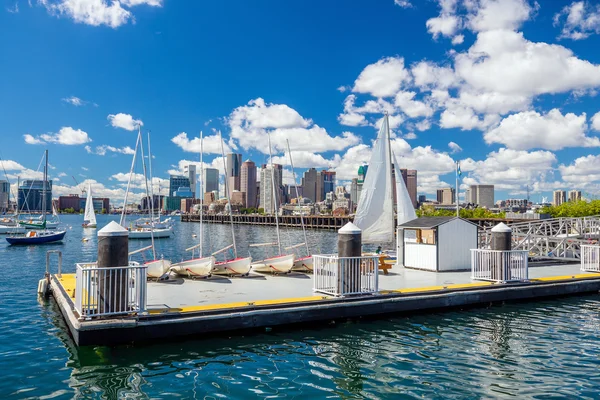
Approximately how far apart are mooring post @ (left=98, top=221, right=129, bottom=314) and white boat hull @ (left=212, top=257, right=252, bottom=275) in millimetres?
7003

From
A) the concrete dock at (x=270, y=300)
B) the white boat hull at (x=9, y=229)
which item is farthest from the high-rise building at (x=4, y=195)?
the concrete dock at (x=270, y=300)

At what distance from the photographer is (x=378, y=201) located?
21891 mm

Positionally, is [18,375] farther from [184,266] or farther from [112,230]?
[184,266]

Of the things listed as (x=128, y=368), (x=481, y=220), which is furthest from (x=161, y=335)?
(x=481, y=220)

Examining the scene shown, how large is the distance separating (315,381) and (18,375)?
5.98 meters

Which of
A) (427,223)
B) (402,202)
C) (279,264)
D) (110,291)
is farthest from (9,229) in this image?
(110,291)

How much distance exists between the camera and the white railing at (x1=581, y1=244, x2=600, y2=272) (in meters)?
20.2

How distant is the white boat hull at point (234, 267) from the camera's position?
1761 centimetres

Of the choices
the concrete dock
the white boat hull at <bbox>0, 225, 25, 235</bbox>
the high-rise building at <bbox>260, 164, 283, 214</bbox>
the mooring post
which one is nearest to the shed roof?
the concrete dock

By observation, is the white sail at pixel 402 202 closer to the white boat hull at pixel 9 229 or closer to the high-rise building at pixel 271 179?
the high-rise building at pixel 271 179

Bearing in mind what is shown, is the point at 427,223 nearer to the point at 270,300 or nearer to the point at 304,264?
the point at 304,264

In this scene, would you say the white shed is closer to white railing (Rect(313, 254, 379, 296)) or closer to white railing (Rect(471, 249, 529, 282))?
white railing (Rect(471, 249, 529, 282))

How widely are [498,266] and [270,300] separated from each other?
8.83 meters

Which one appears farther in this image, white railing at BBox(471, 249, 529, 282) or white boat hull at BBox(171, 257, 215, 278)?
white boat hull at BBox(171, 257, 215, 278)
